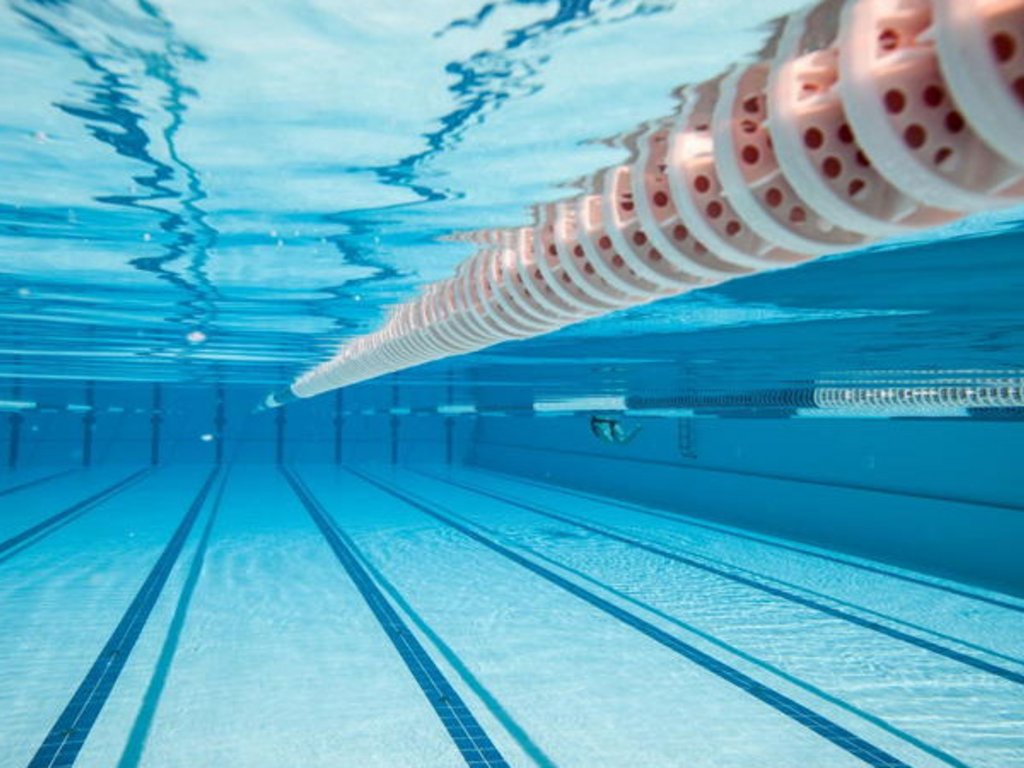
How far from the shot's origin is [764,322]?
5758 mm

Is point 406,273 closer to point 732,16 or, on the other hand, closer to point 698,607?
point 732,16

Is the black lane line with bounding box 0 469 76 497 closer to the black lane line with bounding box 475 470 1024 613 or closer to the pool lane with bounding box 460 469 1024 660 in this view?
the black lane line with bounding box 475 470 1024 613

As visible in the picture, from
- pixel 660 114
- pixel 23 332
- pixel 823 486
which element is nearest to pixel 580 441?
pixel 823 486

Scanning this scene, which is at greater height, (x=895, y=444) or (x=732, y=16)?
(x=732, y=16)

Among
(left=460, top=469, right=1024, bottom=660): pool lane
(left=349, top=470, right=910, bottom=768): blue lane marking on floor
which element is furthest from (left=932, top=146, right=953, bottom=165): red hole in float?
(left=460, top=469, right=1024, bottom=660): pool lane

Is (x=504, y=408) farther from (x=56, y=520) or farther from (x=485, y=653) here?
(x=485, y=653)

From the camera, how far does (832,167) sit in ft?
4.66

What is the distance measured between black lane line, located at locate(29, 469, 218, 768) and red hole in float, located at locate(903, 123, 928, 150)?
427 cm

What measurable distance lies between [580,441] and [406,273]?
13534mm

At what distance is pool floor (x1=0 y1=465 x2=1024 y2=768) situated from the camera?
4191 mm

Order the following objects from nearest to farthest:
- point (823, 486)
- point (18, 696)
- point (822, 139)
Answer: point (822, 139) → point (18, 696) → point (823, 486)

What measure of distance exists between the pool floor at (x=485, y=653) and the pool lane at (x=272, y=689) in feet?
0.06

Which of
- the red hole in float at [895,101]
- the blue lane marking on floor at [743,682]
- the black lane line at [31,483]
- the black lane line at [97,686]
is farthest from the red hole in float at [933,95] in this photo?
the black lane line at [31,483]

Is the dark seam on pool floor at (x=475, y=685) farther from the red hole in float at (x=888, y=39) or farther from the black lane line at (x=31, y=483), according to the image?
the black lane line at (x=31, y=483)
